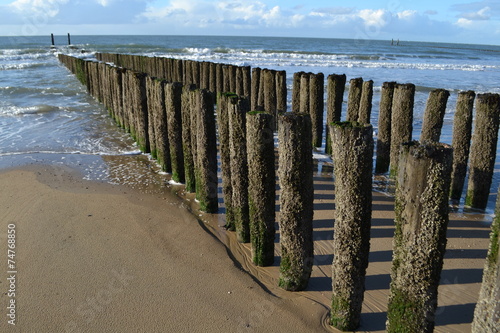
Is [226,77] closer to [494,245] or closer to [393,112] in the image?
[393,112]

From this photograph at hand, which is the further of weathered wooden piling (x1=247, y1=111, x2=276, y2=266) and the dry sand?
weathered wooden piling (x1=247, y1=111, x2=276, y2=266)

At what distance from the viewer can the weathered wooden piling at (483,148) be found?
196 inches

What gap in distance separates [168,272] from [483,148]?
4.20 metres

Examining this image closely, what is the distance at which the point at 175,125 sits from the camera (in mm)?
5781

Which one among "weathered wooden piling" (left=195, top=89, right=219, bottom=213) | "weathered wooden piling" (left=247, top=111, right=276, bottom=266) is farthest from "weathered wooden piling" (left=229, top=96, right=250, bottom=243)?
"weathered wooden piling" (left=195, top=89, right=219, bottom=213)

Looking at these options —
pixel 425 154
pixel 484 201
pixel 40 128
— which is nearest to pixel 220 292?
pixel 425 154

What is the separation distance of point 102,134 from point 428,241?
27.3 feet

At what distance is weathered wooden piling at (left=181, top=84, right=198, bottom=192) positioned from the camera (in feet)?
16.5

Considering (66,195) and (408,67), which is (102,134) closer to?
(66,195)

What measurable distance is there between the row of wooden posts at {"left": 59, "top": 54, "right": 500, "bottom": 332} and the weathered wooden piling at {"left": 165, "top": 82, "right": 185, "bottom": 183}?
15 millimetres

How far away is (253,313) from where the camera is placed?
3.23 m

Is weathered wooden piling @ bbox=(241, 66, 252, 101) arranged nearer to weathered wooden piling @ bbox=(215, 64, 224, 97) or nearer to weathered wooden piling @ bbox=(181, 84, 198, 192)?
weathered wooden piling @ bbox=(215, 64, 224, 97)

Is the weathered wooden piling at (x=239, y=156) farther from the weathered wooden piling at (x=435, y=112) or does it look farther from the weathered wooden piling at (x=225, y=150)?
the weathered wooden piling at (x=435, y=112)

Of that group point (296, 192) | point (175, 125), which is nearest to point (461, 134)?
point (296, 192)
